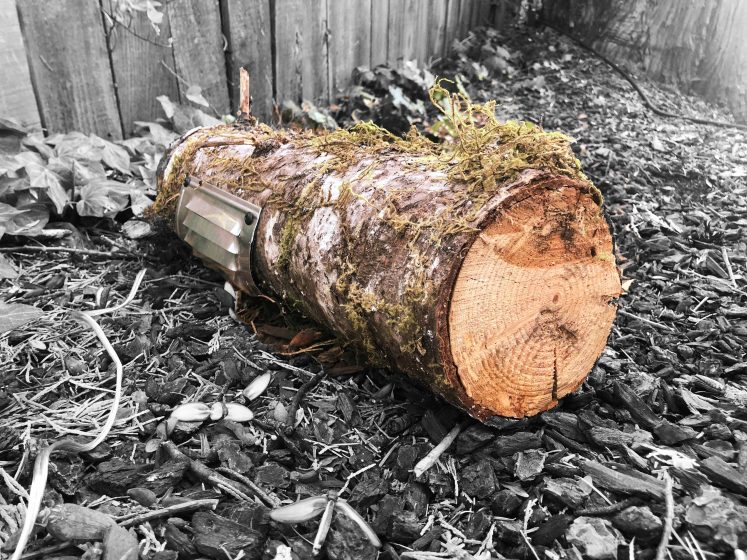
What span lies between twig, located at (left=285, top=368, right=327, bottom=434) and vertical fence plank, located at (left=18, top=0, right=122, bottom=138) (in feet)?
6.97

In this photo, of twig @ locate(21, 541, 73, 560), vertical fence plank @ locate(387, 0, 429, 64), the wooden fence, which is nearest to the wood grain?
vertical fence plank @ locate(387, 0, 429, 64)

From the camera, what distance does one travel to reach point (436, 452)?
1.65 m

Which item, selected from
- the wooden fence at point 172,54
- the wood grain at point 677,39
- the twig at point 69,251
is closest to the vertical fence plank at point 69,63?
the wooden fence at point 172,54

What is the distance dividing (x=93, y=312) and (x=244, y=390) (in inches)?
26.3

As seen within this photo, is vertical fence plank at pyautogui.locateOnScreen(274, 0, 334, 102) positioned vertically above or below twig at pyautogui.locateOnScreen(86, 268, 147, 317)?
above

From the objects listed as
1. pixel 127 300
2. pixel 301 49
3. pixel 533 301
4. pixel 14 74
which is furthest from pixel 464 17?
pixel 533 301

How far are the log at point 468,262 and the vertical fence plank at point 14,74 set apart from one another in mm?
1810

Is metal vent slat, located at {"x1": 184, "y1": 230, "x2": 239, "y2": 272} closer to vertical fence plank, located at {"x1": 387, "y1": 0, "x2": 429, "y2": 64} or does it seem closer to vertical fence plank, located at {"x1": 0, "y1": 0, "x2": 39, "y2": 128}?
vertical fence plank, located at {"x1": 0, "y1": 0, "x2": 39, "y2": 128}

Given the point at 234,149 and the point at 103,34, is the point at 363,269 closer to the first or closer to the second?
the point at 234,149

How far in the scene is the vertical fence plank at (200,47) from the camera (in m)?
3.38

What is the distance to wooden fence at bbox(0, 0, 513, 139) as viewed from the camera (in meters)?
2.87

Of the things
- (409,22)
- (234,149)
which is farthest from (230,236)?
(409,22)

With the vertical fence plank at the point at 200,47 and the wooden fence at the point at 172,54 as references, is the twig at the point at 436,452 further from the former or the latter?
the vertical fence plank at the point at 200,47

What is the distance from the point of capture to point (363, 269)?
168 cm
